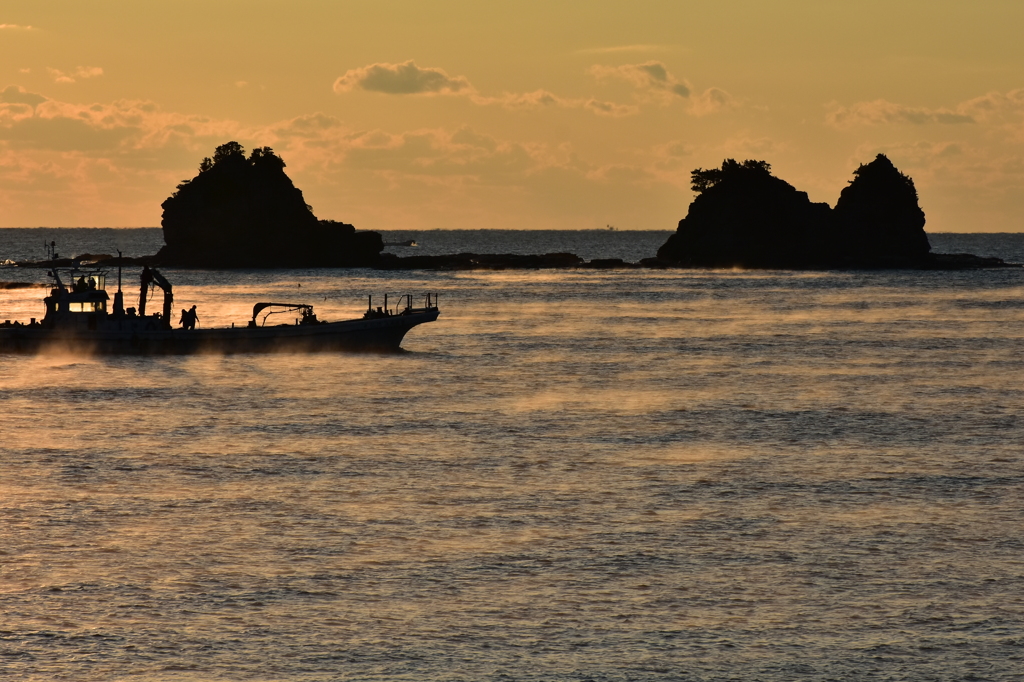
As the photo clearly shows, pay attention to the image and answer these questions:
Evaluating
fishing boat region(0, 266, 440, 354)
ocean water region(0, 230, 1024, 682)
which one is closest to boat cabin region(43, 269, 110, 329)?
fishing boat region(0, 266, 440, 354)

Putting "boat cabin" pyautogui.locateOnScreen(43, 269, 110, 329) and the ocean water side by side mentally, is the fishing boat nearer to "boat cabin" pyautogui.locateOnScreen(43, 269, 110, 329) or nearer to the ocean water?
"boat cabin" pyautogui.locateOnScreen(43, 269, 110, 329)

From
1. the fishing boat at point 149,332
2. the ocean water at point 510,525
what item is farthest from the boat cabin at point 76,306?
the ocean water at point 510,525

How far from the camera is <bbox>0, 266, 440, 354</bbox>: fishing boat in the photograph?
2598 inches

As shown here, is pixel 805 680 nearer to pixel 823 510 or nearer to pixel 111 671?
pixel 111 671

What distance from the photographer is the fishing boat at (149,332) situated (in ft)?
217

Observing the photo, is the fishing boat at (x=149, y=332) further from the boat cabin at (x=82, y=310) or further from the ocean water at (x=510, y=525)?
the ocean water at (x=510, y=525)

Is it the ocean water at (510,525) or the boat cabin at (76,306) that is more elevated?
the boat cabin at (76,306)

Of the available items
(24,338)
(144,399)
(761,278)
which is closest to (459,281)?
(761,278)

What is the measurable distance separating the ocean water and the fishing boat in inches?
237

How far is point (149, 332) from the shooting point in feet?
220

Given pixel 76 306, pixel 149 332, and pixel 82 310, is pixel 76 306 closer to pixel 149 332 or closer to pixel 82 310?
pixel 82 310

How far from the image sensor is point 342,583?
22.3 meters

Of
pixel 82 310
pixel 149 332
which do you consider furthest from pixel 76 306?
pixel 149 332

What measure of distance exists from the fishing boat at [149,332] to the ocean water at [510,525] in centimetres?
601
